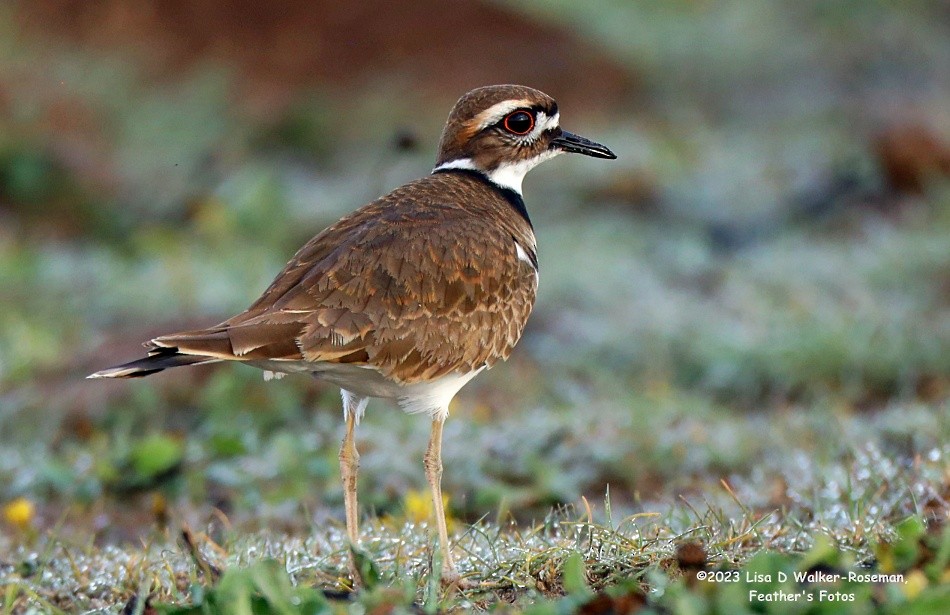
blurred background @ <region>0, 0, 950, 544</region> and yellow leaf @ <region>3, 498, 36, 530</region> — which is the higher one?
blurred background @ <region>0, 0, 950, 544</region>

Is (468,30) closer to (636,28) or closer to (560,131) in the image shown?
(636,28)

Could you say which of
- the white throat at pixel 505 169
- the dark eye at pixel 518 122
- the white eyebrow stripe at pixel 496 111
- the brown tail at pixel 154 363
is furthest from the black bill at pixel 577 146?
the brown tail at pixel 154 363

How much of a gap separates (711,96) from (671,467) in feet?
32.3

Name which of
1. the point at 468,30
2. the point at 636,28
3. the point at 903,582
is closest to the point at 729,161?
the point at 468,30

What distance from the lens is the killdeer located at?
427 cm

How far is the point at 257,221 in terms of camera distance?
415 inches

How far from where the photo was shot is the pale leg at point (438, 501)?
4148mm

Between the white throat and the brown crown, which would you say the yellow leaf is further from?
the brown crown

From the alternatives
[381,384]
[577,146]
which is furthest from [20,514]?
[577,146]

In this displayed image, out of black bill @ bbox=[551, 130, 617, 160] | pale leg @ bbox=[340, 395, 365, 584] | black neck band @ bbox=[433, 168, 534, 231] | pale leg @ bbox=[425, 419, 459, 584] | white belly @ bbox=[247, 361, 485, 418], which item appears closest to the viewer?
pale leg @ bbox=[425, 419, 459, 584]

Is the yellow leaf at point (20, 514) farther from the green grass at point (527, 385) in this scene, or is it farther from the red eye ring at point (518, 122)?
the red eye ring at point (518, 122)

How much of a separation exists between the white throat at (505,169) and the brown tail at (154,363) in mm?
1892

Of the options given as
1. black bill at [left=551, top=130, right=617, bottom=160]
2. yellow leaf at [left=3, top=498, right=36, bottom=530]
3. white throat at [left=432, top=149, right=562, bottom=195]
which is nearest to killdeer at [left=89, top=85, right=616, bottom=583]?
white throat at [left=432, top=149, right=562, bottom=195]

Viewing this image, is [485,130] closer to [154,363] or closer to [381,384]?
[381,384]
